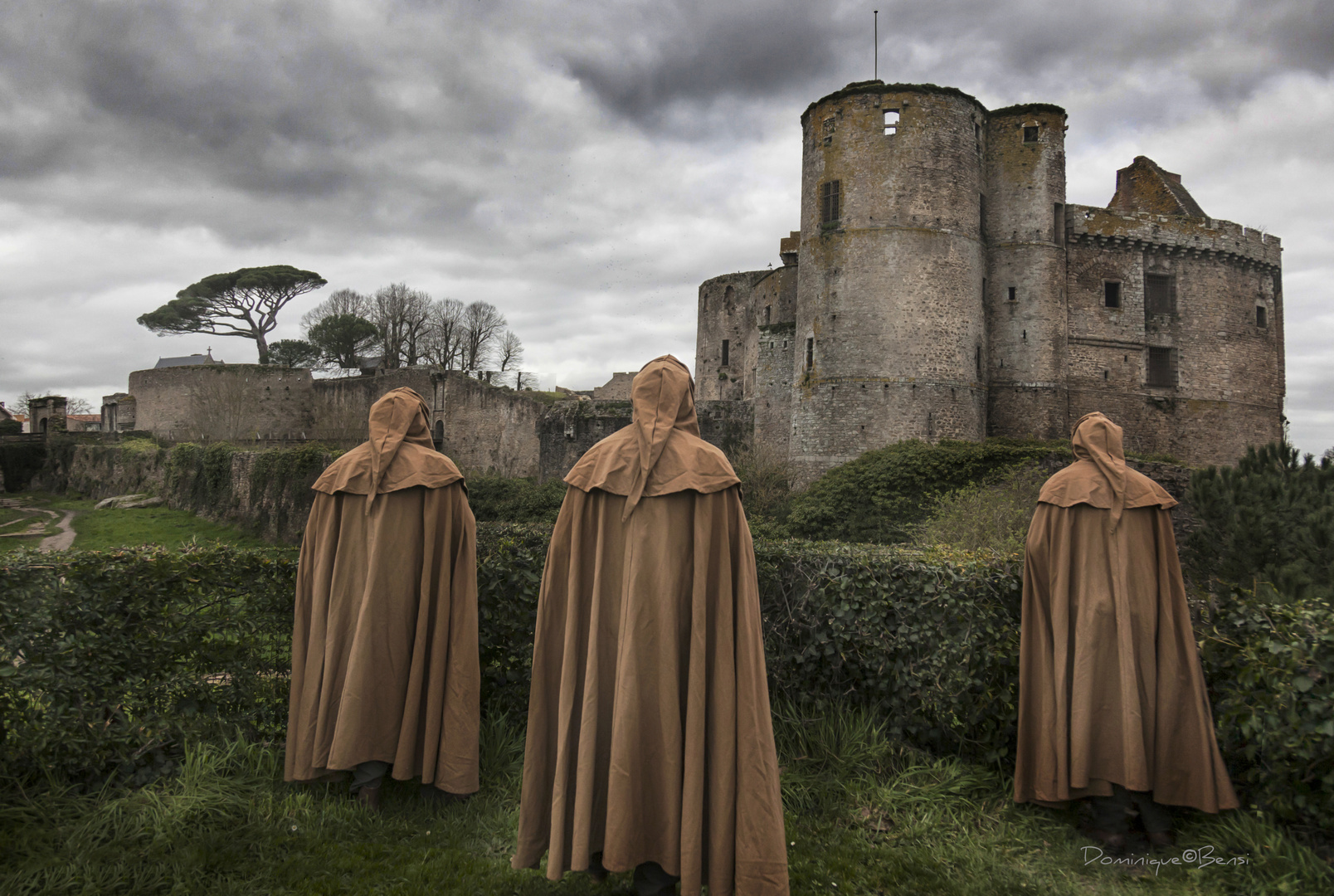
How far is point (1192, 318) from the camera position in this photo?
2641 centimetres

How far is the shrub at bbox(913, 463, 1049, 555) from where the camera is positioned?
10752mm

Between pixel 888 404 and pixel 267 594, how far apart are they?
1966cm

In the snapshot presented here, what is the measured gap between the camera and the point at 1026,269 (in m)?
24.2

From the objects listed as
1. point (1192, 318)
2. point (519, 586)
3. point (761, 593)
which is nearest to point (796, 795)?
point (761, 593)

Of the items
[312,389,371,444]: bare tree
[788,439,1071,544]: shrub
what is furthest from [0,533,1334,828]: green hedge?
[312,389,371,444]: bare tree

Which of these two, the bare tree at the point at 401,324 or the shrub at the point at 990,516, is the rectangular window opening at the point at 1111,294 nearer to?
the shrub at the point at 990,516

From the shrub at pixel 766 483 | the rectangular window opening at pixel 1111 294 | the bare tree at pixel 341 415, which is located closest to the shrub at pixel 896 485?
the shrub at pixel 766 483

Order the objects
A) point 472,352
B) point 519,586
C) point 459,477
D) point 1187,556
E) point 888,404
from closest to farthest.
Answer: point 459,477 → point 519,586 → point 1187,556 → point 888,404 → point 472,352

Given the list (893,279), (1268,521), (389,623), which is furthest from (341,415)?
(1268,521)

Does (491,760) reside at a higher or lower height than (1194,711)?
lower

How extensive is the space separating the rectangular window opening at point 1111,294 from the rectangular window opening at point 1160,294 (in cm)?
145

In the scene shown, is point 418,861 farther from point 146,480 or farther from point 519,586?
point 146,480

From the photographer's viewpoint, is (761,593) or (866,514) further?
(866,514)

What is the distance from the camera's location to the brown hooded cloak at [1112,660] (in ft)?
11.4
